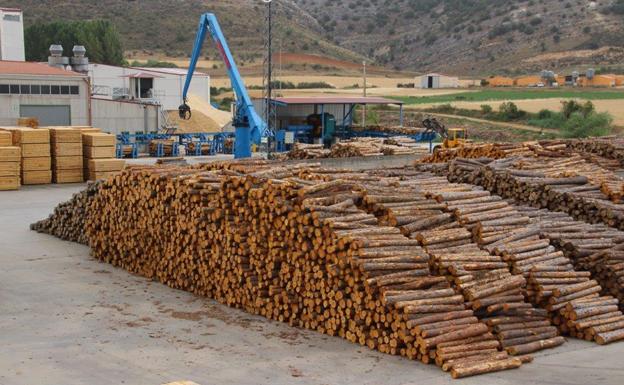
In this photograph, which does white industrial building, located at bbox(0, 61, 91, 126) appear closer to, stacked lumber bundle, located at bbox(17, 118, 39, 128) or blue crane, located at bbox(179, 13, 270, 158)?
stacked lumber bundle, located at bbox(17, 118, 39, 128)

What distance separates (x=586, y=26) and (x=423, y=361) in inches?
5218

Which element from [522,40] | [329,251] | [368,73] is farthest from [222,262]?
[522,40]

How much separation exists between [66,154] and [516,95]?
210 feet

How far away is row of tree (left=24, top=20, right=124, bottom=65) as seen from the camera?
8994cm

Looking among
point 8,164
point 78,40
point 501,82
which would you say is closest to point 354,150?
point 8,164

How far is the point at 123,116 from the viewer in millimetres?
52312

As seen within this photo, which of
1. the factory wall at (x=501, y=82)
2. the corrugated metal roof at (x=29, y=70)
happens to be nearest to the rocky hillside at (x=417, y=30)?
the factory wall at (x=501, y=82)

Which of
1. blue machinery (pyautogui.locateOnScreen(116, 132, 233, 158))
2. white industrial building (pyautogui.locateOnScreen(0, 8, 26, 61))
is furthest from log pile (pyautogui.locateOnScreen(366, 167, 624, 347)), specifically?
white industrial building (pyautogui.locateOnScreen(0, 8, 26, 61))

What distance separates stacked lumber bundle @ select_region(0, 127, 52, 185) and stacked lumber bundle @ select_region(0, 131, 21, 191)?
69 centimetres

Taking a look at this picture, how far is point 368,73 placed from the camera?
13450cm

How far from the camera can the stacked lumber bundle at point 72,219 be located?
75.7 ft

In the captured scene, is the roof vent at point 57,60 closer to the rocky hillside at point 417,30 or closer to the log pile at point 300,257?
the log pile at point 300,257

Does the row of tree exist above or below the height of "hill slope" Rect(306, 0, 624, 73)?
below

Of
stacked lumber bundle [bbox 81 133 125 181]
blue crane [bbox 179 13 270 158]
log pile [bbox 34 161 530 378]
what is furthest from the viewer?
blue crane [bbox 179 13 270 158]
